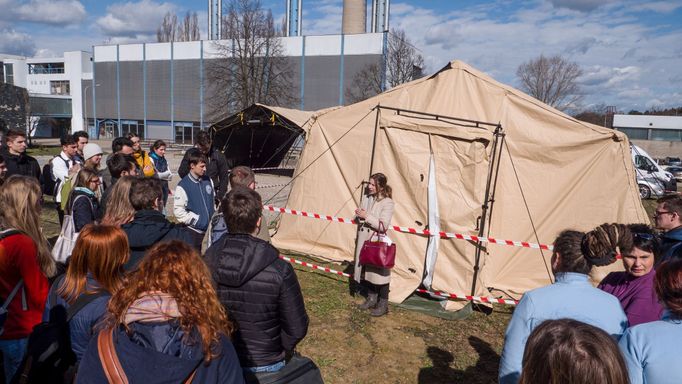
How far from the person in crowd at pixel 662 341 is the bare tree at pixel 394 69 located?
1352 inches

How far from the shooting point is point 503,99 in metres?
6.72

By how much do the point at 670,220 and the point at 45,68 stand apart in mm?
70916

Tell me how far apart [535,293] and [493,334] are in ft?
11.5

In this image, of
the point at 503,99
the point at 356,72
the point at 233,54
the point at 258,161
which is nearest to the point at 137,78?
the point at 233,54

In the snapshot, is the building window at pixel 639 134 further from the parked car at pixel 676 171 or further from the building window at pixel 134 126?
the building window at pixel 134 126

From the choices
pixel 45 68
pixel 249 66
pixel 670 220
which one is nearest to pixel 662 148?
pixel 249 66

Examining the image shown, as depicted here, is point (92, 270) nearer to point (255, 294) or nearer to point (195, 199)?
point (255, 294)

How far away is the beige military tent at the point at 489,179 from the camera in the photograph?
638 centimetres

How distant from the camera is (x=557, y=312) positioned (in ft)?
7.65

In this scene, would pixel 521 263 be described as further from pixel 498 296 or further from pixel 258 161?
pixel 258 161

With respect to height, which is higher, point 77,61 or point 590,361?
point 77,61

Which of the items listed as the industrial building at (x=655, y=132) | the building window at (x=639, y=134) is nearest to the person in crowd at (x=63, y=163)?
the industrial building at (x=655, y=132)

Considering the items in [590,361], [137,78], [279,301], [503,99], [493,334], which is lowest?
[493,334]

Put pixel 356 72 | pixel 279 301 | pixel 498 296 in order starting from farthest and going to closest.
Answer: pixel 356 72 < pixel 498 296 < pixel 279 301
